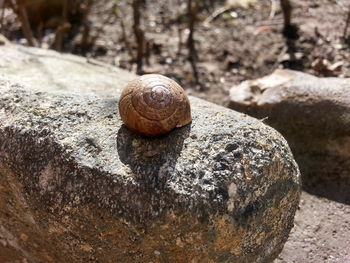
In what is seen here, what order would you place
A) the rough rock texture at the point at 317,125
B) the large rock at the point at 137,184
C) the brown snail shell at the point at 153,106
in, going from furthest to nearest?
the rough rock texture at the point at 317,125, the brown snail shell at the point at 153,106, the large rock at the point at 137,184

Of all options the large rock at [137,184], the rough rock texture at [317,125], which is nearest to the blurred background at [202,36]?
the rough rock texture at [317,125]

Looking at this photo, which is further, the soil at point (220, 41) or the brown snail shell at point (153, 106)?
the soil at point (220, 41)

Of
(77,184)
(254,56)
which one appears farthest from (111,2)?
(77,184)

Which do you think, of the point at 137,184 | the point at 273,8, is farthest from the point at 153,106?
the point at 273,8

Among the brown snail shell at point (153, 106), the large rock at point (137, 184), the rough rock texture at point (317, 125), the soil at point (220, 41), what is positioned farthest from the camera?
the soil at point (220, 41)

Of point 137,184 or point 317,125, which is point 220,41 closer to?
point 317,125

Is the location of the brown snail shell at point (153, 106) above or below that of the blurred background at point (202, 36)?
above

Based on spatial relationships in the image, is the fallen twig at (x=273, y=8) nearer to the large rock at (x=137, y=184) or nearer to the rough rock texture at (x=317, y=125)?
the rough rock texture at (x=317, y=125)
